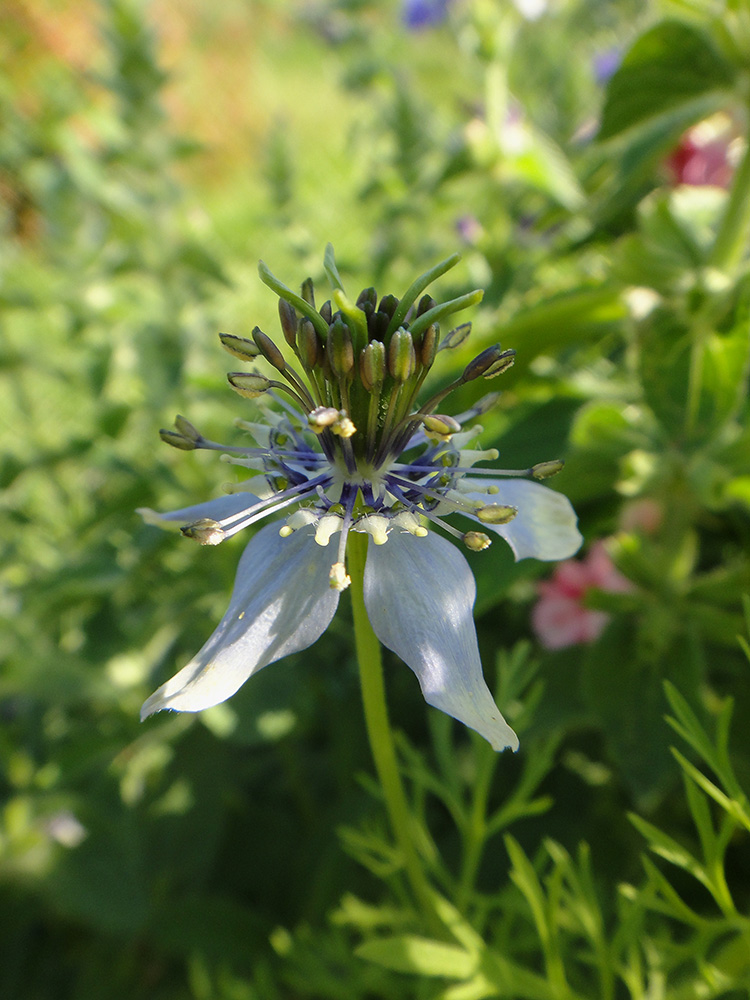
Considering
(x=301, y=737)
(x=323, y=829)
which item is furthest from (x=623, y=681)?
(x=301, y=737)

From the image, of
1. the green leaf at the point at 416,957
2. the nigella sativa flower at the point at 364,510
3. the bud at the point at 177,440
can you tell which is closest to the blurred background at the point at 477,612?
the green leaf at the point at 416,957

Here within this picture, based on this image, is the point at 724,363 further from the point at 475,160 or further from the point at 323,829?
the point at 323,829

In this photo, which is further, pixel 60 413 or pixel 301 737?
pixel 60 413

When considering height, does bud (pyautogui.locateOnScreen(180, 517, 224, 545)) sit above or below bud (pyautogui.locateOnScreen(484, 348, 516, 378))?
below

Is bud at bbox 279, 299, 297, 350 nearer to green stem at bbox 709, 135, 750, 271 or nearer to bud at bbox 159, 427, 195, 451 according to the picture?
bud at bbox 159, 427, 195, 451

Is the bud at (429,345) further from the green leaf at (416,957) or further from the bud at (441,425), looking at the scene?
the green leaf at (416,957)

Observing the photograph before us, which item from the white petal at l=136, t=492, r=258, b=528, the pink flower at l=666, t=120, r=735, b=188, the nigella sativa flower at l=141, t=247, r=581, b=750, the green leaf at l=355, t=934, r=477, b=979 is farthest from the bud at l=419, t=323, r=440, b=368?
the pink flower at l=666, t=120, r=735, b=188
